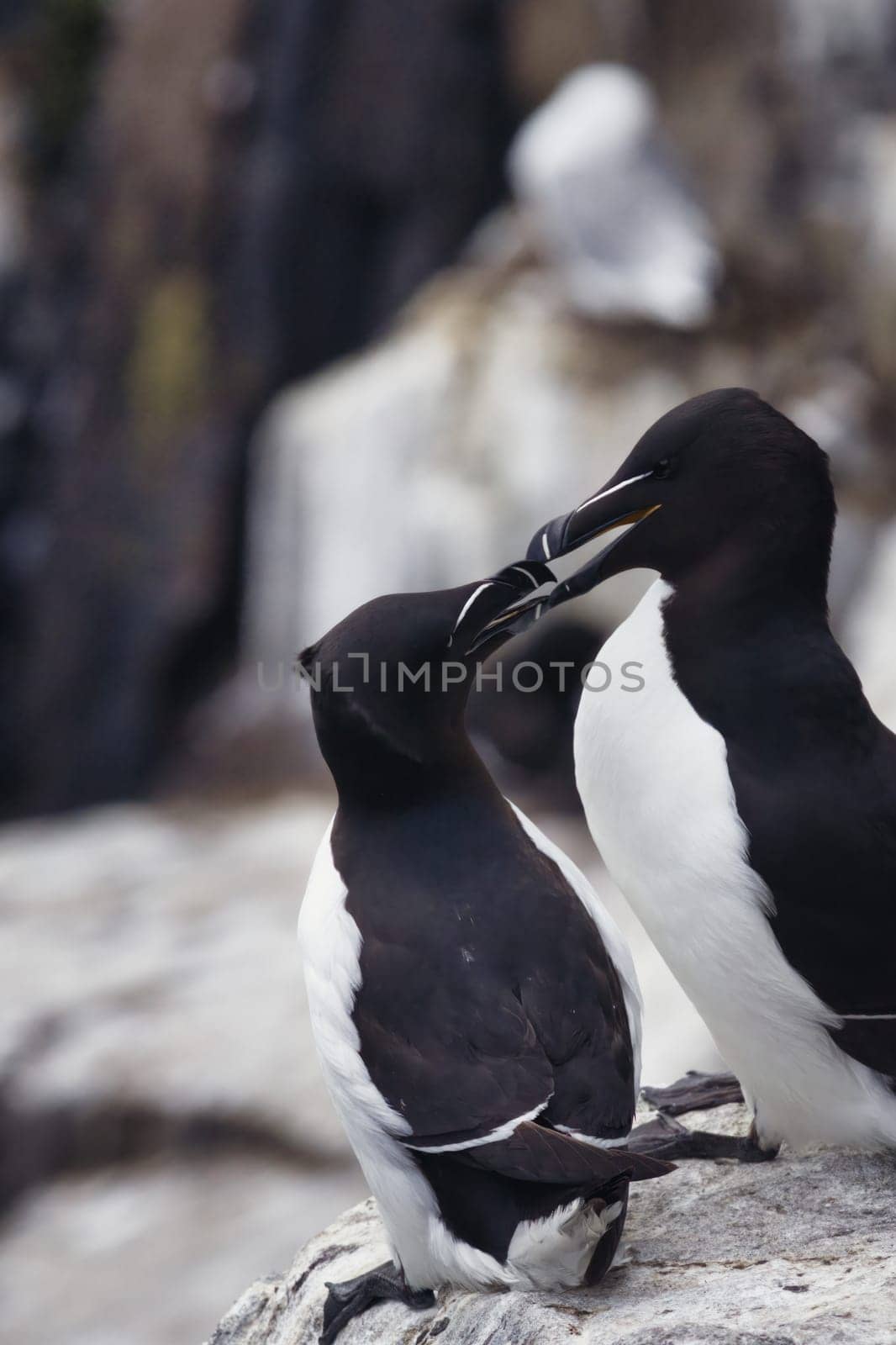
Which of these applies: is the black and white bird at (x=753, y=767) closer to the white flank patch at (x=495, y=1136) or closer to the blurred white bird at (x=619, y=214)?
the white flank patch at (x=495, y=1136)

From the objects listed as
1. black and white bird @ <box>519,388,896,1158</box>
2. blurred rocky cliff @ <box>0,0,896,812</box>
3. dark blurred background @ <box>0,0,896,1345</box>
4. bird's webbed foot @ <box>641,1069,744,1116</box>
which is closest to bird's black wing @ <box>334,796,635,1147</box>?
black and white bird @ <box>519,388,896,1158</box>

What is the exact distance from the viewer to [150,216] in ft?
37.7

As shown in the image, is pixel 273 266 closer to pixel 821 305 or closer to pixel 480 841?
pixel 821 305

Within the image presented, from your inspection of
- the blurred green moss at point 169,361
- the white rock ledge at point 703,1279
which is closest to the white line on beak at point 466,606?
the white rock ledge at point 703,1279

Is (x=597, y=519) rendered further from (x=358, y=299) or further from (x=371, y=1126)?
(x=358, y=299)

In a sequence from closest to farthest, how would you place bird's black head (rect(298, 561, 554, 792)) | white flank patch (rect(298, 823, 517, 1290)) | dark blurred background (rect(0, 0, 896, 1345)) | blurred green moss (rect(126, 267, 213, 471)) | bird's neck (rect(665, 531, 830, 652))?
white flank patch (rect(298, 823, 517, 1290)) < bird's black head (rect(298, 561, 554, 792)) < bird's neck (rect(665, 531, 830, 652)) < dark blurred background (rect(0, 0, 896, 1345)) < blurred green moss (rect(126, 267, 213, 471))

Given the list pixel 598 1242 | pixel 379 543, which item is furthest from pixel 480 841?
pixel 379 543

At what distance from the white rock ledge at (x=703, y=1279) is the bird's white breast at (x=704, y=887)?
0.15 metres

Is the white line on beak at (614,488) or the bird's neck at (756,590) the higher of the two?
the white line on beak at (614,488)

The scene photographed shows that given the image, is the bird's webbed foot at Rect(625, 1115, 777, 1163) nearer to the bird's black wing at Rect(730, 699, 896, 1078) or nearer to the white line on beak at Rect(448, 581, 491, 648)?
the bird's black wing at Rect(730, 699, 896, 1078)

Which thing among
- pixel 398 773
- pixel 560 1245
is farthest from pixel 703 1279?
pixel 398 773

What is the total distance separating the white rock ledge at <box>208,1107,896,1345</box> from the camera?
2.23 meters

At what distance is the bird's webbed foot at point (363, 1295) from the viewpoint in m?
2.65

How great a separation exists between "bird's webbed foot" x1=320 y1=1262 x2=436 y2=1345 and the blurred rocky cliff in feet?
21.9
